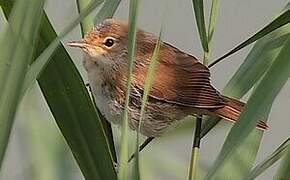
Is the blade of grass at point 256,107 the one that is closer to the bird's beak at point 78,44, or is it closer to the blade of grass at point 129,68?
the blade of grass at point 129,68

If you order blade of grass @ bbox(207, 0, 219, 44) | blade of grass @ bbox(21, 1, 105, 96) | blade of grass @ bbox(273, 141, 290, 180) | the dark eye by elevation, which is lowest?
the dark eye

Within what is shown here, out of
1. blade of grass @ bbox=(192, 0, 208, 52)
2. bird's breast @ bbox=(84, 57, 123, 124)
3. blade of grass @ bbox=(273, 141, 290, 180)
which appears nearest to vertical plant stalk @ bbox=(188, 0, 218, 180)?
blade of grass @ bbox=(192, 0, 208, 52)

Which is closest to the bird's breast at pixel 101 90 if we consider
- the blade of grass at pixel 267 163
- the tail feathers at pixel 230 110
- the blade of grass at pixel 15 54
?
the tail feathers at pixel 230 110

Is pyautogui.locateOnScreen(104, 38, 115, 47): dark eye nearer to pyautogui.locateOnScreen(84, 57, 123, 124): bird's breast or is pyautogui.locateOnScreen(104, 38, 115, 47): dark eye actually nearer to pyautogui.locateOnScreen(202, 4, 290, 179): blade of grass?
pyautogui.locateOnScreen(84, 57, 123, 124): bird's breast

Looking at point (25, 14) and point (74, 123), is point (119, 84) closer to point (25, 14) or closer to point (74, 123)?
point (74, 123)

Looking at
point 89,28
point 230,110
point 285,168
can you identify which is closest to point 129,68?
point 285,168

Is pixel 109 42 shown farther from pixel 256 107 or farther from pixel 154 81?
pixel 256 107

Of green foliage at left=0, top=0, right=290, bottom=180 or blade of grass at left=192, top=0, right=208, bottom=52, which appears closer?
green foliage at left=0, top=0, right=290, bottom=180
